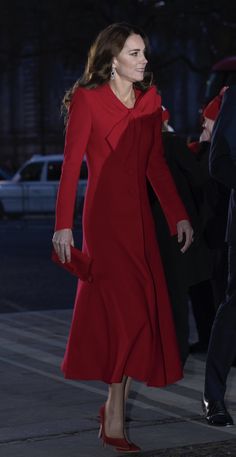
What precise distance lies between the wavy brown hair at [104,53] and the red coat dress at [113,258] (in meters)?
0.05

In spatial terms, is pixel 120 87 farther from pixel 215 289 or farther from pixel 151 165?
pixel 215 289

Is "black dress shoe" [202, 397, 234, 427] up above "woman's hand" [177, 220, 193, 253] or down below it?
below

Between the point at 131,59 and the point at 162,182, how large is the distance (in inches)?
21.7

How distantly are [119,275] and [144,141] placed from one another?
0.59 metres

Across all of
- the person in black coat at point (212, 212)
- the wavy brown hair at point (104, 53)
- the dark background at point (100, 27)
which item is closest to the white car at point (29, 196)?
the dark background at point (100, 27)

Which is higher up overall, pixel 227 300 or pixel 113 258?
pixel 113 258

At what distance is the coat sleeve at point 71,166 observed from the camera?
5508mm

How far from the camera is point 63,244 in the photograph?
5441mm

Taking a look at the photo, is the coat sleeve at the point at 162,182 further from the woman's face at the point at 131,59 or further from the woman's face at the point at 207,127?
the woman's face at the point at 207,127

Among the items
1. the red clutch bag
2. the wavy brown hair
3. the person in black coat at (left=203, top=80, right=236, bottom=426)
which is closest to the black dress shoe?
the person in black coat at (left=203, top=80, right=236, bottom=426)

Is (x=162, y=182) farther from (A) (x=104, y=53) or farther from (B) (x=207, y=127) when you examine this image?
(B) (x=207, y=127)

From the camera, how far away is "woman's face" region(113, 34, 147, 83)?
5.64 metres

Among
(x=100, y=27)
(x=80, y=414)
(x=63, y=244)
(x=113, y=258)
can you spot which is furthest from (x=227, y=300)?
(x=100, y=27)

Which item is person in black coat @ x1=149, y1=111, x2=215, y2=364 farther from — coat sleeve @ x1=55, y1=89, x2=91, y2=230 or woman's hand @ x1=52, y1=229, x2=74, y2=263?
woman's hand @ x1=52, y1=229, x2=74, y2=263
